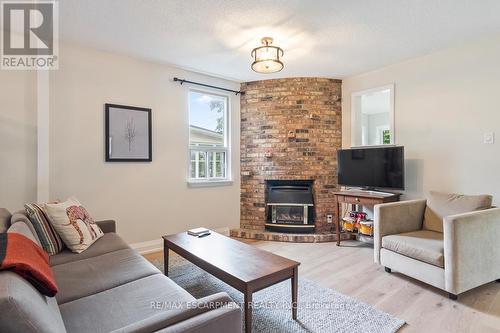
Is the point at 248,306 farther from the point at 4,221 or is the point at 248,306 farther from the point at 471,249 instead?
the point at 471,249

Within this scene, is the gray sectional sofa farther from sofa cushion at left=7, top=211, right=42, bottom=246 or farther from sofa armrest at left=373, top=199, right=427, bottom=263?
sofa armrest at left=373, top=199, right=427, bottom=263

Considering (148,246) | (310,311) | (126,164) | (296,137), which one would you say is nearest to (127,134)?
(126,164)

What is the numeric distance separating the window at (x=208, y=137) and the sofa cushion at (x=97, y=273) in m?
2.00

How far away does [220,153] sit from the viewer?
4227 millimetres

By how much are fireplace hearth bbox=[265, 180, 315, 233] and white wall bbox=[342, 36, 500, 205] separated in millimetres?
1353

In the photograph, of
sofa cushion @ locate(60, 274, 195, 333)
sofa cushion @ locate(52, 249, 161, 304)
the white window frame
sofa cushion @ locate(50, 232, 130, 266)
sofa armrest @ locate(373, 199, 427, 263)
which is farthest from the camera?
the white window frame

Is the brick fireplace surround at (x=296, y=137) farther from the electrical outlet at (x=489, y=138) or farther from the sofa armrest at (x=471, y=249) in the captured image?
the sofa armrest at (x=471, y=249)

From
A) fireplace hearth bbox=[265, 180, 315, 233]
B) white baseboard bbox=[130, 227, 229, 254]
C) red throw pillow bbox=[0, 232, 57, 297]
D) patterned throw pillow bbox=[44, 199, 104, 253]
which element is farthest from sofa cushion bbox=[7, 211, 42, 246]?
fireplace hearth bbox=[265, 180, 315, 233]

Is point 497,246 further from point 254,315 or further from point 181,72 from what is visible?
point 181,72

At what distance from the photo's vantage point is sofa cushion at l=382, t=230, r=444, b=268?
2.26m

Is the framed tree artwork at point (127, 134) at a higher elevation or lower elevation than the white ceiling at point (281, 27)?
lower

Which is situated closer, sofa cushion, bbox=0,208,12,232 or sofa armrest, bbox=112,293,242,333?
sofa armrest, bbox=112,293,242,333

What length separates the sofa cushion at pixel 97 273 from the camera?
4.84 feet

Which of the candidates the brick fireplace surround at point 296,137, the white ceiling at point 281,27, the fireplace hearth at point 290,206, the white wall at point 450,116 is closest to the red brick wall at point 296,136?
the brick fireplace surround at point 296,137
